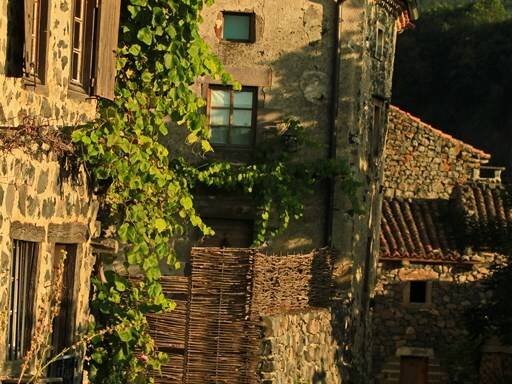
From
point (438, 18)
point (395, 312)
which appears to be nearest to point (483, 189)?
point (395, 312)

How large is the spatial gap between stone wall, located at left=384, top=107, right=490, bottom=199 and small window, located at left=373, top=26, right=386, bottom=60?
928cm

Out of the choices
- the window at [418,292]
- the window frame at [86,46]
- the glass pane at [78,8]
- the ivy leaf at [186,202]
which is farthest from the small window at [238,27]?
the window at [418,292]

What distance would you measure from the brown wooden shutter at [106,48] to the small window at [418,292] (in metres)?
A: 19.9

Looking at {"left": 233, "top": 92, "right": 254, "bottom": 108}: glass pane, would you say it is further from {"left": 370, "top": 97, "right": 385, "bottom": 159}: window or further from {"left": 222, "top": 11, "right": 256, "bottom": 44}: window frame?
{"left": 370, "top": 97, "right": 385, "bottom": 159}: window

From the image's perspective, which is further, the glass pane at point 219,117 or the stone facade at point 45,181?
the glass pane at point 219,117

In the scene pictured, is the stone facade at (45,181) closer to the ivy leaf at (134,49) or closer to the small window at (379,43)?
the ivy leaf at (134,49)

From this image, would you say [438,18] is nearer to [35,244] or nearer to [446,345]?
[446,345]

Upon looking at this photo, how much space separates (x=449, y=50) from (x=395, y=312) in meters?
25.9

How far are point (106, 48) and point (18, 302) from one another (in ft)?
9.48

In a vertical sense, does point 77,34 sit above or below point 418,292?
above

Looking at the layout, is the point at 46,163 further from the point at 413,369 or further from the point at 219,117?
the point at 413,369

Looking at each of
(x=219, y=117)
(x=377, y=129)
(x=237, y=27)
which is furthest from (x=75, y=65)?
(x=377, y=129)

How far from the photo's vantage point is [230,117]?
83.7 feet

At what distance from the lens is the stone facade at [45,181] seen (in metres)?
13.6
